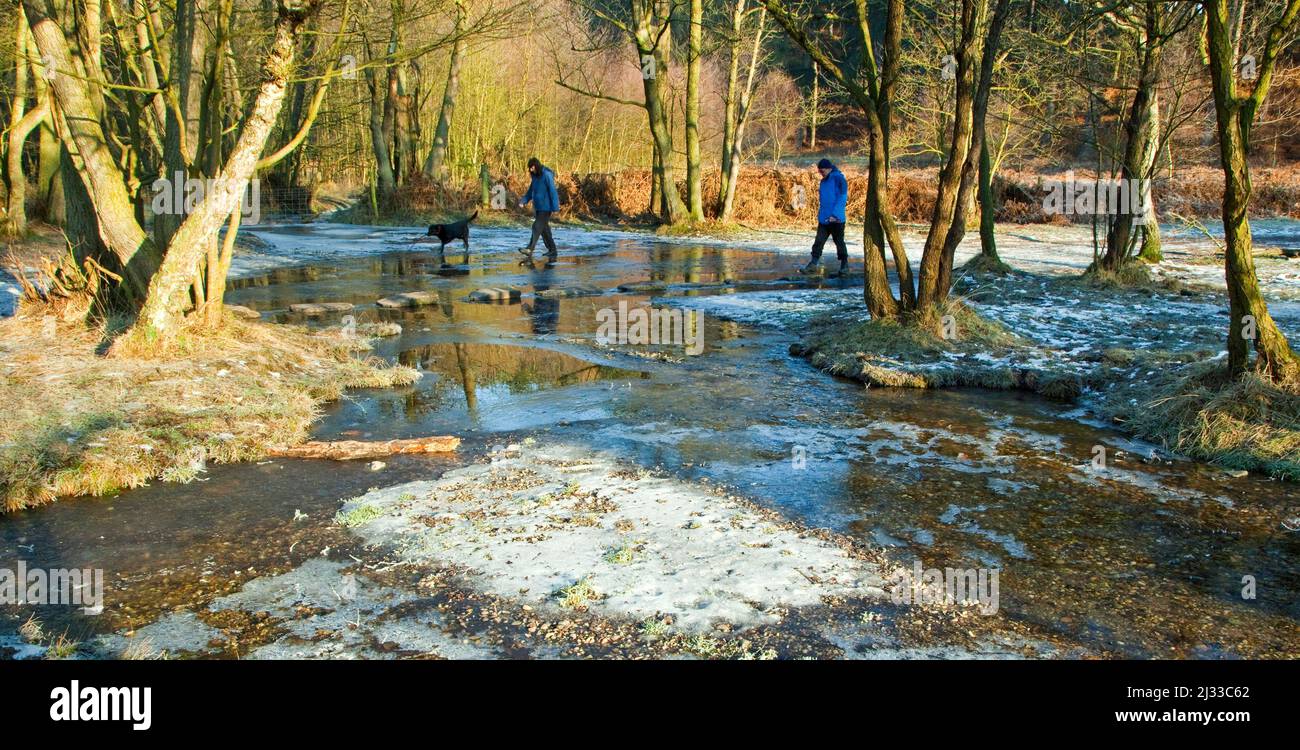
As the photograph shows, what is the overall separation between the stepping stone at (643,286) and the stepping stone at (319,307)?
15.0ft

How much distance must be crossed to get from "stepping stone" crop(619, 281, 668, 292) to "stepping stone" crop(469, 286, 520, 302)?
188cm

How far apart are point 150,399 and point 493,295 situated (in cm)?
742

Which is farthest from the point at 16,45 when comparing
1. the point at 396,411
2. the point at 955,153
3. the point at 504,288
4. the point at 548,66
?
the point at 548,66

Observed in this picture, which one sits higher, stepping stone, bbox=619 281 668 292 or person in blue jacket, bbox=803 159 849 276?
person in blue jacket, bbox=803 159 849 276

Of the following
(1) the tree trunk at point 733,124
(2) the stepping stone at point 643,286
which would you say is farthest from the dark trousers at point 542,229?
(1) the tree trunk at point 733,124

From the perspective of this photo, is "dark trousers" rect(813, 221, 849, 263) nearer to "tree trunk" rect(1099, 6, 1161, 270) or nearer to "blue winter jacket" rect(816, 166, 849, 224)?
"blue winter jacket" rect(816, 166, 849, 224)

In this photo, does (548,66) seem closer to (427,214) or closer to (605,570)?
(427,214)

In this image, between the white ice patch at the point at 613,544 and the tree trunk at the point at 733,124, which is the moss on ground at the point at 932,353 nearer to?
the white ice patch at the point at 613,544

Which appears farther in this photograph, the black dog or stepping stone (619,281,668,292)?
the black dog

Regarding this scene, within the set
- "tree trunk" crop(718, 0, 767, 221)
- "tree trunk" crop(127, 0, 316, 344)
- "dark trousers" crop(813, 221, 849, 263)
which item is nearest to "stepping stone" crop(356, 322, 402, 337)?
"tree trunk" crop(127, 0, 316, 344)

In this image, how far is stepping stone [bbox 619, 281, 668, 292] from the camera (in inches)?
611

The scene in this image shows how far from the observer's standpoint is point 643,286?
15.8 metres

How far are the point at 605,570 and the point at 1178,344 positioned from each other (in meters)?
8.02

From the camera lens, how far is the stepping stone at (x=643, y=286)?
1551 cm
